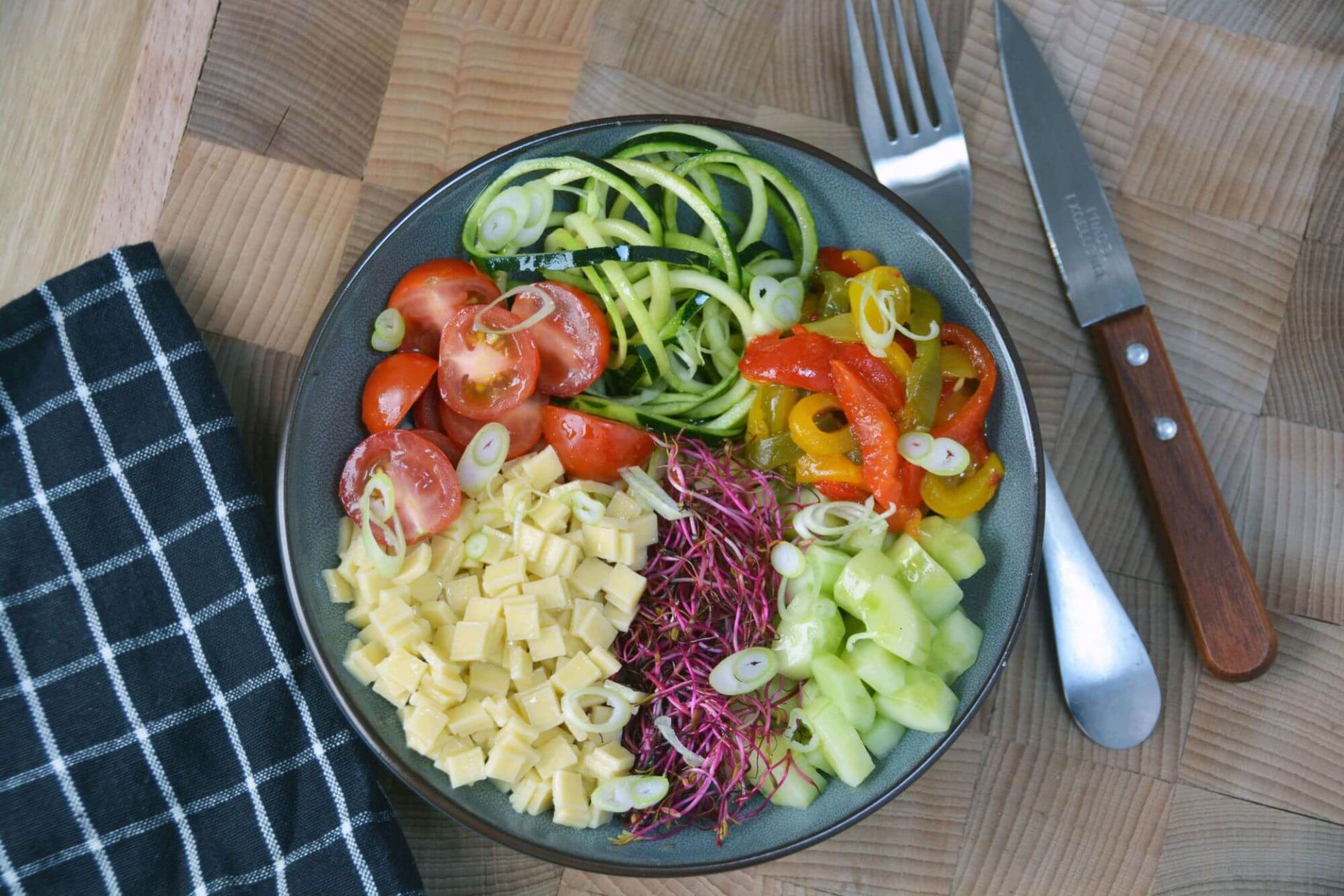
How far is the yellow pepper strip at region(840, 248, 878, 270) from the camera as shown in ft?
6.40

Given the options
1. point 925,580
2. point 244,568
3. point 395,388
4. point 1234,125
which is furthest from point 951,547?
point 244,568

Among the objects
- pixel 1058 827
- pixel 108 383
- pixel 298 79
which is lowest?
pixel 1058 827

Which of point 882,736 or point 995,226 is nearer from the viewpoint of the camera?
point 882,736

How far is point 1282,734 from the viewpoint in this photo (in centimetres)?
207

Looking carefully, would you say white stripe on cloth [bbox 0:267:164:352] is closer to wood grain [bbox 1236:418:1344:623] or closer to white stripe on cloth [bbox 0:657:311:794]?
white stripe on cloth [bbox 0:657:311:794]

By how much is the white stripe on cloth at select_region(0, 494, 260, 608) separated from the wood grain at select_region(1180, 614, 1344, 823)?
2.00 metres

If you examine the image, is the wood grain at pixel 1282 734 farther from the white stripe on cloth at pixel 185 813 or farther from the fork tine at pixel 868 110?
the white stripe on cloth at pixel 185 813

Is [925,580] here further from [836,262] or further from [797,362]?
[836,262]

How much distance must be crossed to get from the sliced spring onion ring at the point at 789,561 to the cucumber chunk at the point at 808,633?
5 centimetres

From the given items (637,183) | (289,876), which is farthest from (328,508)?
(637,183)

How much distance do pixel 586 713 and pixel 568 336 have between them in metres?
0.70

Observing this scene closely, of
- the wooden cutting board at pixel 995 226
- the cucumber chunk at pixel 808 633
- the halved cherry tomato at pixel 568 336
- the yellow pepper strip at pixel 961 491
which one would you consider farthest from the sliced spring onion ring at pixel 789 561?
the wooden cutting board at pixel 995 226

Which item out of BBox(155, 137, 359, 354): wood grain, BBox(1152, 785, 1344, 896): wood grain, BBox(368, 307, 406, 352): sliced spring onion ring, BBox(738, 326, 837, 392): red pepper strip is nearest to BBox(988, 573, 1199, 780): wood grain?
BBox(1152, 785, 1344, 896): wood grain

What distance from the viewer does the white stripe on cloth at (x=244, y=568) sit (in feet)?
6.22
